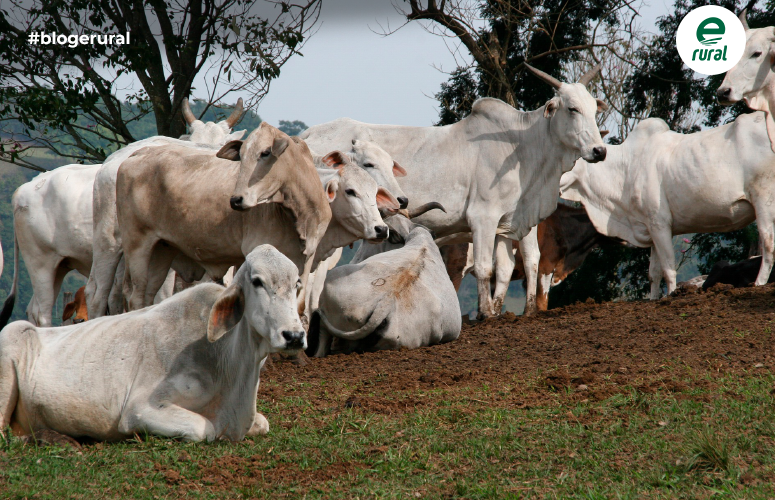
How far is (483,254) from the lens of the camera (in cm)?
1019

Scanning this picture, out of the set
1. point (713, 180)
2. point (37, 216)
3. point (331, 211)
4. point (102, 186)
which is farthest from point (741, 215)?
point (37, 216)

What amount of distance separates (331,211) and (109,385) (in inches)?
126

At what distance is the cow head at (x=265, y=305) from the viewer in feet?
14.8

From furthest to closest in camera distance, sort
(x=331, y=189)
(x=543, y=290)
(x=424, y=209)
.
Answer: (x=543, y=290), (x=424, y=209), (x=331, y=189)

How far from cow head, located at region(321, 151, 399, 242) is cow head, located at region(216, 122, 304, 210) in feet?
2.27

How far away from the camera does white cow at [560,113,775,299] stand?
10594mm

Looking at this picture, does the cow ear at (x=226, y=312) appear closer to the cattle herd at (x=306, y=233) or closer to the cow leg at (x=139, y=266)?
the cattle herd at (x=306, y=233)

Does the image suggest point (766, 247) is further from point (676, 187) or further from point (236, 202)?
point (236, 202)

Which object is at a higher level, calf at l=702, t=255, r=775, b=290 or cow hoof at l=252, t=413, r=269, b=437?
calf at l=702, t=255, r=775, b=290

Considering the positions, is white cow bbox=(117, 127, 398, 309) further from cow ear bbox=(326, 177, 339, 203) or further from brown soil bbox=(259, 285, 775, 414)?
brown soil bbox=(259, 285, 775, 414)

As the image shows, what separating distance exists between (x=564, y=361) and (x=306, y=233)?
7.47ft

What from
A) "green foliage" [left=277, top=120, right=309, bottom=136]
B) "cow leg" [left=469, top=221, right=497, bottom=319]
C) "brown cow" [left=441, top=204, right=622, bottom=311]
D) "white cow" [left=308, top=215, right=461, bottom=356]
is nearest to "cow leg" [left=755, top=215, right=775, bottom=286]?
"cow leg" [left=469, top=221, right=497, bottom=319]

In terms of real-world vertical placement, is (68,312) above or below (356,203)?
below

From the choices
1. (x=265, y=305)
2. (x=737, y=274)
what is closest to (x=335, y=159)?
(x=265, y=305)
